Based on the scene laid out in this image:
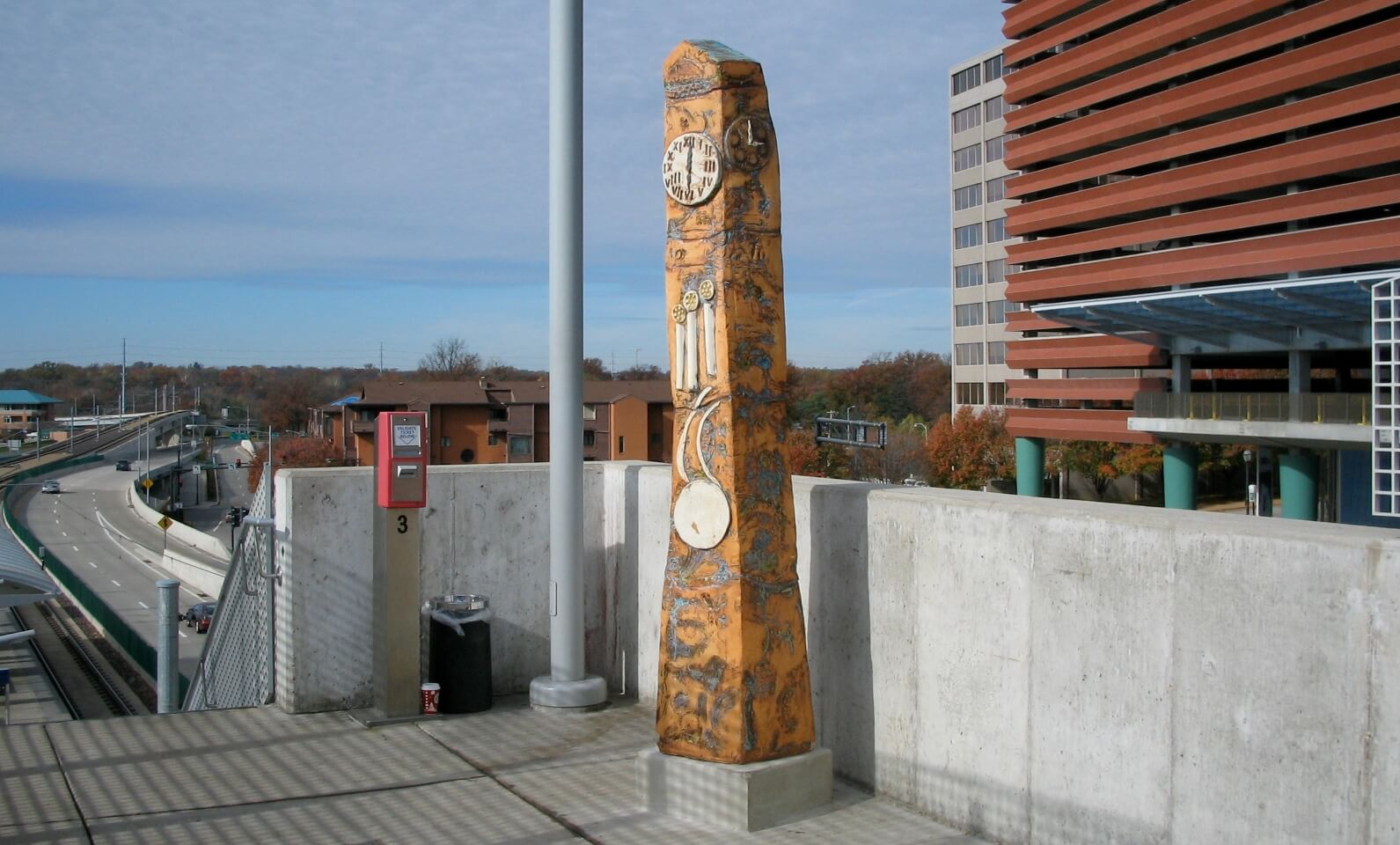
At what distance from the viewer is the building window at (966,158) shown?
83.2 metres

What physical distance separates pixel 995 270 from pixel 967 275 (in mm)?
2819

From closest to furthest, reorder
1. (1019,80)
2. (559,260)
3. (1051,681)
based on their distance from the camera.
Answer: (1051,681)
(559,260)
(1019,80)

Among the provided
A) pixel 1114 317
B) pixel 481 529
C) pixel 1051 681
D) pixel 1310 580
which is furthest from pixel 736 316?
pixel 1114 317

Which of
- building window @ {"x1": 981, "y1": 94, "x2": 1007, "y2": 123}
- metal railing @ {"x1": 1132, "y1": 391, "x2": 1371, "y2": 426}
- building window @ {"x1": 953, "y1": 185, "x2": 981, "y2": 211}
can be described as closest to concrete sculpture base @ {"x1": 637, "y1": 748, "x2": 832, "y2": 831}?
metal railing @ {"x1": 1132, "y1": 391, "x2": 1371, "y2": 426}

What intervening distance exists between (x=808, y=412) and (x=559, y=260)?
68.8 meters

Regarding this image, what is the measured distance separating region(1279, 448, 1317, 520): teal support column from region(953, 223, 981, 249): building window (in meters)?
47.1

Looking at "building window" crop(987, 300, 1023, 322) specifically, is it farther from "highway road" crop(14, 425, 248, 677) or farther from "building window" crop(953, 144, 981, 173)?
"highway road" crop(14, 425, 248, 677)

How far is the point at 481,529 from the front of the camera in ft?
32.0

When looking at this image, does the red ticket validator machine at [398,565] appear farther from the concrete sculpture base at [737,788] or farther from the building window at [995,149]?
the building window at [995,149]

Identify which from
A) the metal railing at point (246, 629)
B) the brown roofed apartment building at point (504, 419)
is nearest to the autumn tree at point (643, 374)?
the brown roofed apartment building at point (504, 419)

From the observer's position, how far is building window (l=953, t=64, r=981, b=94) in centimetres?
8231

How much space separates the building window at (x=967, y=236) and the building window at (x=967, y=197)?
57.0 inches

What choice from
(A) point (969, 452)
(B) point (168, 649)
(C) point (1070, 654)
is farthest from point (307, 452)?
(C) point (1070, 654)

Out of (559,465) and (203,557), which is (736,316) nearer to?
(559,465)
